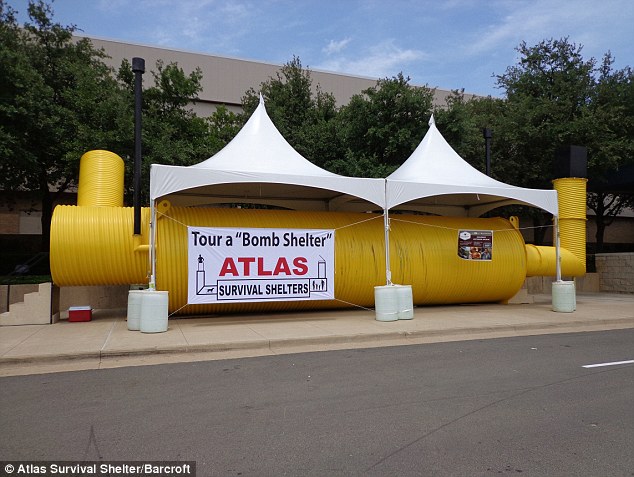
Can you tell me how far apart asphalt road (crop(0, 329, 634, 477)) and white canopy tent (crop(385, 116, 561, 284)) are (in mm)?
4977

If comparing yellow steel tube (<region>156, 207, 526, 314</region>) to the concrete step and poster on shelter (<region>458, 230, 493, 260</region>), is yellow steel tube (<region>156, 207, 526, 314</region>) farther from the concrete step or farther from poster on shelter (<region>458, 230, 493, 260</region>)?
the concrete step

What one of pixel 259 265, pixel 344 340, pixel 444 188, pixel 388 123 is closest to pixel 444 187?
pixel 444 188

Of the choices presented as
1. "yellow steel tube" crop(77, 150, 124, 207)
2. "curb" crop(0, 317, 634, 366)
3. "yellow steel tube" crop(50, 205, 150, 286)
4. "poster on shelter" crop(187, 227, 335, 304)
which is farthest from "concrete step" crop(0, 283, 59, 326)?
"curb" crop(0, 317, 634, 366)

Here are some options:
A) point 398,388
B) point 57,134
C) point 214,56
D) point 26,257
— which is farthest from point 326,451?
point 214,56

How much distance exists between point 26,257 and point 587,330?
807 inches

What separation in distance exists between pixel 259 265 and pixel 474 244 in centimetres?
621

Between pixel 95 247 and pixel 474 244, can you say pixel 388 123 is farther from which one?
pixel 95 247

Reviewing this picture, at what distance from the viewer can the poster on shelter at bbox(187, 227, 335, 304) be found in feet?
35.7

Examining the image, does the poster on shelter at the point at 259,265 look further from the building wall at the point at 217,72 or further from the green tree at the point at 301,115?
the building wall at the point at 217,72

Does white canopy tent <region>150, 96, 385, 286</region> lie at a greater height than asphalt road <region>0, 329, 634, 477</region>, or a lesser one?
greater

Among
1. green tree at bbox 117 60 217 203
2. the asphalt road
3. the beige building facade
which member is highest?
the beige building facade

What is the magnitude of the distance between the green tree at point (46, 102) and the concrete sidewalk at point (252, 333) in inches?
220

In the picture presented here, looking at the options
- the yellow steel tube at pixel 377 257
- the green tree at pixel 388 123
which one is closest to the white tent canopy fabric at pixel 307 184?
the yellow steel tube at pixel 377 257

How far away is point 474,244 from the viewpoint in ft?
45.6
